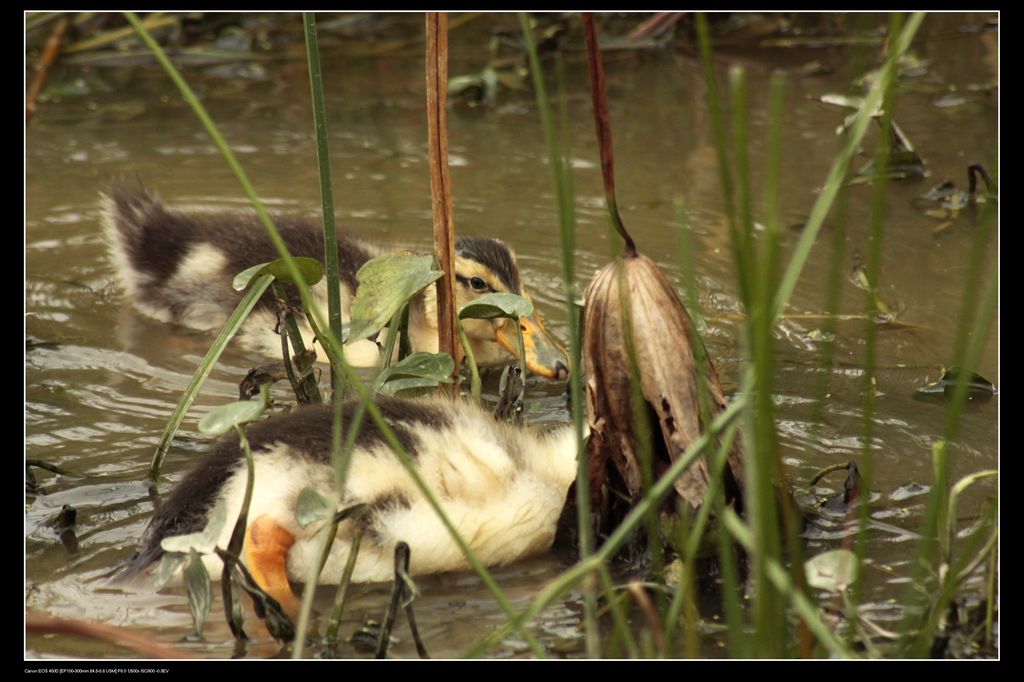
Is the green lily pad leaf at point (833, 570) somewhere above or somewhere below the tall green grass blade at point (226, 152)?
below

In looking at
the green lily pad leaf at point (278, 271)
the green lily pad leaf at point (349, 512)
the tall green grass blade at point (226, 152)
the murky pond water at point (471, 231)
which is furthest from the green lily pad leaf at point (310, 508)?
the green lily pad leaf at point (278, 271)

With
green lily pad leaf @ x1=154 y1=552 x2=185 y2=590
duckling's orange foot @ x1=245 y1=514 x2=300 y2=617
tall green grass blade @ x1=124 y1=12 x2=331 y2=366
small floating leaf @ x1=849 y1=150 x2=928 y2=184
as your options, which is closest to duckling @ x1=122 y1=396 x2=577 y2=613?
duckling's orange foot @ x1=245 y1=514 x2=300 y2=617

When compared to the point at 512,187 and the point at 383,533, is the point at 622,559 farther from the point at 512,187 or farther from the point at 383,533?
the point at 512,187

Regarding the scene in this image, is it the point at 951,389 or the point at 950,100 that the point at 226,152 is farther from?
the point at 950,100

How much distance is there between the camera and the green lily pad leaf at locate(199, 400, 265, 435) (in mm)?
1940

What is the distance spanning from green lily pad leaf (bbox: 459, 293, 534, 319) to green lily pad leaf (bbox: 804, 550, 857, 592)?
0.89 meters

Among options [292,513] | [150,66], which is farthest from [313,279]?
[150,66]

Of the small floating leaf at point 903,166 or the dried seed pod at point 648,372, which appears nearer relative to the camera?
the dried seed pod at point 648,372

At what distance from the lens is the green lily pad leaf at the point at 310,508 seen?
2053 mm

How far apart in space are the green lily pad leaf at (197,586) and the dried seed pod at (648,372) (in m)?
→ 0.73

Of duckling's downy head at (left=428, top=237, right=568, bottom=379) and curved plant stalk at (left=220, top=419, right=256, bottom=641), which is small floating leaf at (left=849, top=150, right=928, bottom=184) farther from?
curved plant stalk at (left=220, top=419, right=256, bottom=641)

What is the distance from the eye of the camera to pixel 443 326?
108 inches

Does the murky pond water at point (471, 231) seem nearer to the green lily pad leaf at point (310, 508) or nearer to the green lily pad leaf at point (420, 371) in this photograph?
Result: the green lily pad leaf at point (310, 508)

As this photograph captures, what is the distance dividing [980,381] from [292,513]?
1.79 meters
